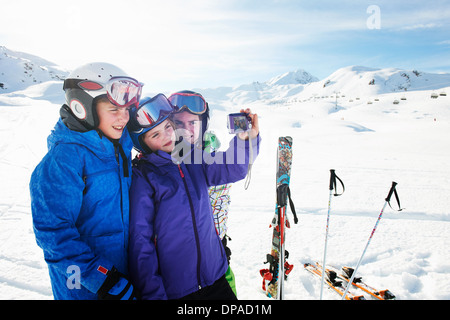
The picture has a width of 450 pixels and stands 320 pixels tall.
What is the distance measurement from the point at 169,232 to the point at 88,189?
60cm

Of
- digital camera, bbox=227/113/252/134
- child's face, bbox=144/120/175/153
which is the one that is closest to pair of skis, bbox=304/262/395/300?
digital camera, bbox=227/113/252/134

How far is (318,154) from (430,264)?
6330mm

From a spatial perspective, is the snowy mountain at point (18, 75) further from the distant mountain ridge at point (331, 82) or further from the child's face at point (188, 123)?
the child's face at point (188, 123)

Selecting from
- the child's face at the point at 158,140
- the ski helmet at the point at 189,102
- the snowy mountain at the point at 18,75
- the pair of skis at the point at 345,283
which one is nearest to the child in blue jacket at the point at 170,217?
the child's face at the point at 158,140

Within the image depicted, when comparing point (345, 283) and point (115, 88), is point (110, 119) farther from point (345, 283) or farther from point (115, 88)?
point (345, 283)

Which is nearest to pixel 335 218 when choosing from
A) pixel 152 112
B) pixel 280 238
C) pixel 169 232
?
pixel 280 238

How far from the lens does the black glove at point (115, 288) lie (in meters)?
1.41

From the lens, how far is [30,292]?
2.70 meters

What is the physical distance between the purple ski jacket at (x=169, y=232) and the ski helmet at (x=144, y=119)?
163 millimetres

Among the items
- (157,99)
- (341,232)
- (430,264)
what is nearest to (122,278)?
(157,99)

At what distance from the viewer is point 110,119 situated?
166cm

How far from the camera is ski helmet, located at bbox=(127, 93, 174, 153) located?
75.4 inches
